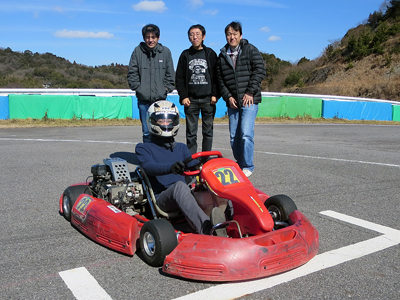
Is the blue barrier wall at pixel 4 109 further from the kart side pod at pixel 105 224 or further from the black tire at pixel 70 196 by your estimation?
the kart side pod at pixel 105 224

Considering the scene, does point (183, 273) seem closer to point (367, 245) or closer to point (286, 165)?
point (367, 245)

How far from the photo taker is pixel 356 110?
21922 mm

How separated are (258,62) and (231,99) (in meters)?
0.64

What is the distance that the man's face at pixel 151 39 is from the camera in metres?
5.78

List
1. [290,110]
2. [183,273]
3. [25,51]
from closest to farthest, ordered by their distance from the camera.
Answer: [183,273] < [290,110] < [25,51]

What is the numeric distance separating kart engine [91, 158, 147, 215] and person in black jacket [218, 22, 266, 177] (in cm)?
214

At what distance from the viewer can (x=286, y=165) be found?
656 centimetres

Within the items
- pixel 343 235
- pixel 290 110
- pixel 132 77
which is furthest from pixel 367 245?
pixel 290 110

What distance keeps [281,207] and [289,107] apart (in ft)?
58.3

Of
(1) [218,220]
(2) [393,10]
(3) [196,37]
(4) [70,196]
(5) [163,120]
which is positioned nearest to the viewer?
(1) [218,220]

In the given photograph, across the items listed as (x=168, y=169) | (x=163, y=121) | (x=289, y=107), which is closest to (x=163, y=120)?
(x=163, y=121)

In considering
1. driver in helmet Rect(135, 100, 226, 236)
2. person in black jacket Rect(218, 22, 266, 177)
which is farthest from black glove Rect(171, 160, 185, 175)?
person in black jacket Rect(218, 22, 266, 177)

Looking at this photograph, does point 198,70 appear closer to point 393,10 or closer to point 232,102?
point 232,102

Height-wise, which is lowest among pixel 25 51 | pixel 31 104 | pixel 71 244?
pixel 71 244
